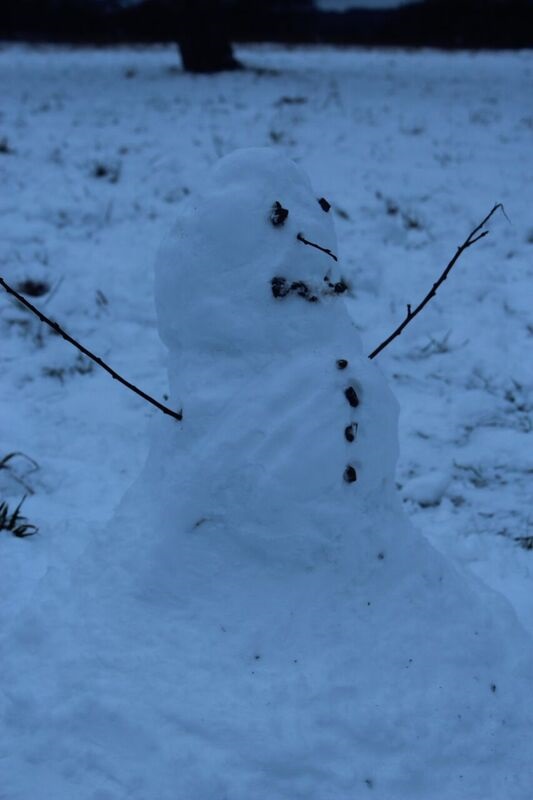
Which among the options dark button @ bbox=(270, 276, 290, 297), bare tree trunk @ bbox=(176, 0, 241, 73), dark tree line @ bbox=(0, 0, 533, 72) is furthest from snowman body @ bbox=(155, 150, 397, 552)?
dark tree line @ bbox=(0, 0, 533, 72)

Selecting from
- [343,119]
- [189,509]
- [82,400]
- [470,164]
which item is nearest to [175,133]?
[343,119]

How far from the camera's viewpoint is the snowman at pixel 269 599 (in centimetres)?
156

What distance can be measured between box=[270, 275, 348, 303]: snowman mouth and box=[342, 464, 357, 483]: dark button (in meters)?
0.44

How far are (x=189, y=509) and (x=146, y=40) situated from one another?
2243 centimetres

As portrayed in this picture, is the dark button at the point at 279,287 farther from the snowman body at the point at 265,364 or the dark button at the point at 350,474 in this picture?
the dark button at the point at 350,474

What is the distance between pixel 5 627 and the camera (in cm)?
183

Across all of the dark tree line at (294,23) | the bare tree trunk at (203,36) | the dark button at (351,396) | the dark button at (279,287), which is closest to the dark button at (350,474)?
the dark button at (351,396)

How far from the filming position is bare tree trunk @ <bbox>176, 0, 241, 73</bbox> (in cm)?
1089

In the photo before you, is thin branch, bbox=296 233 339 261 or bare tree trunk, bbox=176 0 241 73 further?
bare tree trunk, bbox=176 0 241 73

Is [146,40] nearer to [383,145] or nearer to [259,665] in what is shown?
[383,145]

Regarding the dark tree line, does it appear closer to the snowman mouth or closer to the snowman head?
the snowman head

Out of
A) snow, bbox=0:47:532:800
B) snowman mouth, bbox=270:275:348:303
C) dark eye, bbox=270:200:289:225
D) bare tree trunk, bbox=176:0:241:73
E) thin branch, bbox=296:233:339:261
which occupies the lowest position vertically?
snow, bbox=0:47:532:800

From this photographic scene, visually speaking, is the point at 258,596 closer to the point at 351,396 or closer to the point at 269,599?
the point at 269,599

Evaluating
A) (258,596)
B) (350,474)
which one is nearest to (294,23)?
(350,474)
